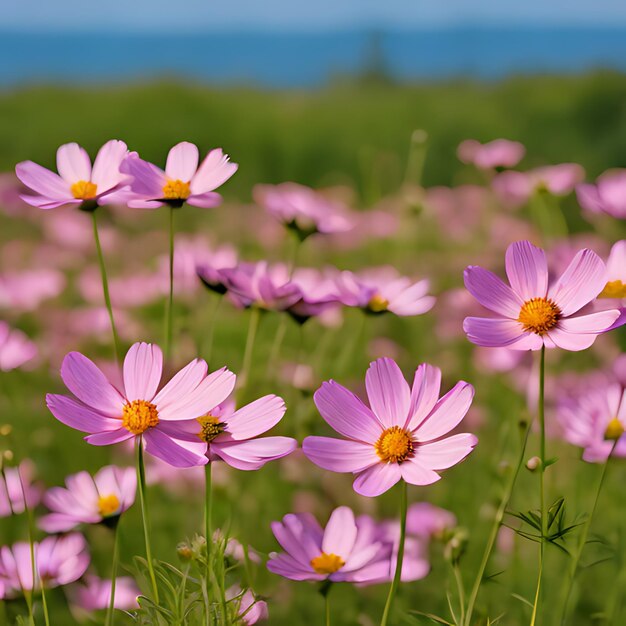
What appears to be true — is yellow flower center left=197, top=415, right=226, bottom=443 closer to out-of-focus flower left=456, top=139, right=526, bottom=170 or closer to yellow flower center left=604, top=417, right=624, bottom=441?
yellow flower center left=604, top=417, right=624, bottom=441

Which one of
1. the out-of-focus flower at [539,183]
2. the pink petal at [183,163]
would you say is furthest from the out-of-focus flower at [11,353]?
the out-of-focus flower at [539,183]

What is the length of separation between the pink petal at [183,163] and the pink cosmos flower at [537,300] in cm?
24

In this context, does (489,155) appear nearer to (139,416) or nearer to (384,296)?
(384,296)

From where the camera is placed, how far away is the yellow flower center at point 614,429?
0.67 meters

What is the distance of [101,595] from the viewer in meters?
0.75

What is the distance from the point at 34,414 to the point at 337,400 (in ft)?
3.38

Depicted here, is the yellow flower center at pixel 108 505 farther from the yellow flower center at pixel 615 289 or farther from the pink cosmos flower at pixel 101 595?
the yellow flower center at pixel 615 289

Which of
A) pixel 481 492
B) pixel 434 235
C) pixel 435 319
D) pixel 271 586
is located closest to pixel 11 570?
pixel 271 586

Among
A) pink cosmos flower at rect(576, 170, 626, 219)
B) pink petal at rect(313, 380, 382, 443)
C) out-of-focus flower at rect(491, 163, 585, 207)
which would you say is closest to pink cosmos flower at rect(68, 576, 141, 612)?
pink petal at rect(313, 380, 382, 443)

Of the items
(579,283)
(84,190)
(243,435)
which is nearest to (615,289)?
(579,283)

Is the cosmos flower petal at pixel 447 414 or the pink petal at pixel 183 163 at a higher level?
the pink petal at pixel 183 163

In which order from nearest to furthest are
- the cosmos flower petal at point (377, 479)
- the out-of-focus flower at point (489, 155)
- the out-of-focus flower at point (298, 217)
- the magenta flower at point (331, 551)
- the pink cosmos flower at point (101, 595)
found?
the cosmos flower petal at point (377, 479), the magenta flower at point (331, 551), the pink cosmos flower at point (101, 595), the out-of-focus flower at point (298, 217), the out-of-focus flower at point (489, 155)

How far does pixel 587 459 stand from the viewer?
2.26 ft

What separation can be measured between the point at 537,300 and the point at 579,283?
0.03 meters
